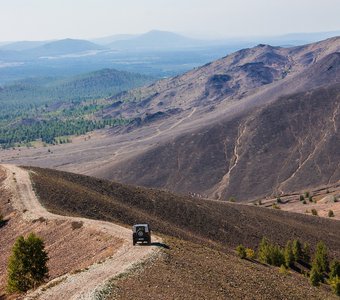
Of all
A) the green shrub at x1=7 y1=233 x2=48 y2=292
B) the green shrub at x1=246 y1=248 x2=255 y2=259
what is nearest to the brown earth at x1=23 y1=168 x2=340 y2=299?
the green shrub at x1=246 y1=248 x2=255 y2=259

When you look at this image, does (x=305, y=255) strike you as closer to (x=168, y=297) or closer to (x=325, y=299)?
(x=325, y=299)

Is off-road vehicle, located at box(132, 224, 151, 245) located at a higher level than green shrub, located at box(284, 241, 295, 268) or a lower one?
higher

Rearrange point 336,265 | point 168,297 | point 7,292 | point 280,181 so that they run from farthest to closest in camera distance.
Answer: point 280,181 < point 336,265 < point 7,292 < point 168,297

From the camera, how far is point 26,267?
4369 centimetres

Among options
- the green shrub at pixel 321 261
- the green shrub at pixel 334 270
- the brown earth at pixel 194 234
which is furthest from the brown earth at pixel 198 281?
the green shrub at pixel 321 261

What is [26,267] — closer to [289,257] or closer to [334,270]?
[289,257]

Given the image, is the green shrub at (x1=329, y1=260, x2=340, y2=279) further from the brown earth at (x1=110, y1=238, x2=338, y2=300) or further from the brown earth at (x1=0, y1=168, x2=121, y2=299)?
the brown earth at (x1=0, y1=168, x2=121, y2=299)

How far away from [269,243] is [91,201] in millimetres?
31355

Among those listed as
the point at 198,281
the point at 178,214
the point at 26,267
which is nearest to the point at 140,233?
the point at 198,281

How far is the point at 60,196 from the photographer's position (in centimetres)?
8000

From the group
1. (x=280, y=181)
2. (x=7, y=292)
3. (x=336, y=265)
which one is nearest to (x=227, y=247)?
(x=336, y=265)

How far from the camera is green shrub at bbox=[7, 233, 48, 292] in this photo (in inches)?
1711

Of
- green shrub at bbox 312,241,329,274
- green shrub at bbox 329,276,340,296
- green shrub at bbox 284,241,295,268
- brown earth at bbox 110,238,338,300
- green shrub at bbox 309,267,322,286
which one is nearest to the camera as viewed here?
brown earth at bbox 110,238,338,300

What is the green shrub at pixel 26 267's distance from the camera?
43469 millimetres
